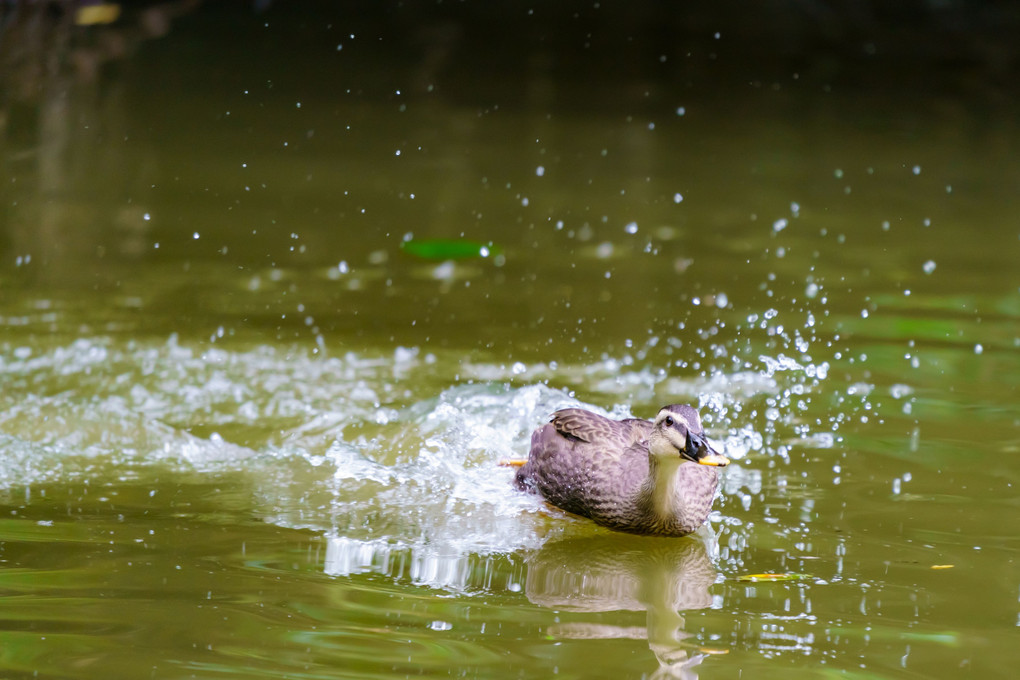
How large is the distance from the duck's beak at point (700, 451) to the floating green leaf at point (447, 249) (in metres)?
4.07

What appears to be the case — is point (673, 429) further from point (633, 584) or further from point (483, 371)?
point (483, 371)

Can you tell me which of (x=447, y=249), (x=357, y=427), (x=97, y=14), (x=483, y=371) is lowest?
(x=357, y=427)

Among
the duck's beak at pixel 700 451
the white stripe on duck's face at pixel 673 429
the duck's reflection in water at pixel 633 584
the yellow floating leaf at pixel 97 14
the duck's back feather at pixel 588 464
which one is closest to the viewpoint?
the duck's reflection in water at pixel 633 584

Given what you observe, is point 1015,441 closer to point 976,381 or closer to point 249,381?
point 976,381

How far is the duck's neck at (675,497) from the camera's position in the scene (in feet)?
14.0

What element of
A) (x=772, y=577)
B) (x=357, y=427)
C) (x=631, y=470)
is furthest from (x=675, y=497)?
(x=357, y=427)

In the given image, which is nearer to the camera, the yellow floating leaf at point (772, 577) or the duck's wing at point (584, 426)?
the yellow floating leaf at point (772, 577)

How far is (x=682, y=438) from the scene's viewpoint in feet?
13.5

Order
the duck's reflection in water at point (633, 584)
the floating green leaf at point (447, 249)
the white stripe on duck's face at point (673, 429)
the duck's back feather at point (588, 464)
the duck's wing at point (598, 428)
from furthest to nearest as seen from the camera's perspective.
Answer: the floating green leaf at point (447, 249), the duck's wing at point (598, 428), the duck's back feather at point (588, 464), the white stripe on duck's face at point (673, 429), the duck's reflection in water at point (633, 584)

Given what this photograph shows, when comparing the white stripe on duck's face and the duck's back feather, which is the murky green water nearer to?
the duck's back feather

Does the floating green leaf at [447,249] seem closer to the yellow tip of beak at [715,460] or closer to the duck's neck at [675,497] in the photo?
the duck's neck at [675,497]

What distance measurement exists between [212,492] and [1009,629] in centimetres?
275

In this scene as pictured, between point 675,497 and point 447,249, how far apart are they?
13.7 ft

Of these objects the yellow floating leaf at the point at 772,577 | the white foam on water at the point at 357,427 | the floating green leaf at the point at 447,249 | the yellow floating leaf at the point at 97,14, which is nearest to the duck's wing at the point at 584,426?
the white foam on water at the point at 357,427
